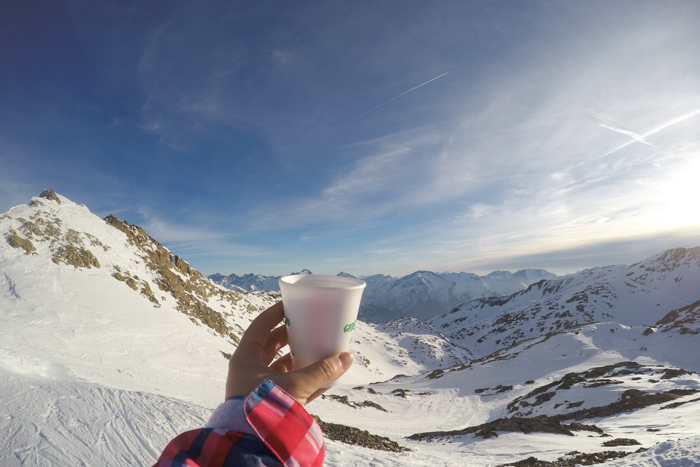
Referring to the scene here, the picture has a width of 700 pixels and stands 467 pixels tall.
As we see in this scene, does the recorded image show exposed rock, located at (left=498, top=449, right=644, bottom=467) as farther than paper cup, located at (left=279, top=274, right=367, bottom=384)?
Yes

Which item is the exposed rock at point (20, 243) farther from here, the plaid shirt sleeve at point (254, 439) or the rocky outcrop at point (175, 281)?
the plaid shirt sleeve at point (254, 439)

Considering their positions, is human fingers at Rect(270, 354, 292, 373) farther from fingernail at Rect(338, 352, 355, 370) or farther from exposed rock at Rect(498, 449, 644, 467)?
exposed rock at Rect(498, 449, 644, 467)

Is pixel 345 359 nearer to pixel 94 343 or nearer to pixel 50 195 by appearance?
pixel 94 343

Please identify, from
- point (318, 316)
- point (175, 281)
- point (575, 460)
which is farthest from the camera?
point (175, 281)

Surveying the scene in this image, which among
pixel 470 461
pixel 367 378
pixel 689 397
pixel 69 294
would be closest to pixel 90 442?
pixel 470 461

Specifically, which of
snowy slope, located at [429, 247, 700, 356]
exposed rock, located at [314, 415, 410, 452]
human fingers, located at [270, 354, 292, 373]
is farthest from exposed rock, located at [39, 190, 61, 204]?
snowy slope, located at [429, 247, 700, 356]

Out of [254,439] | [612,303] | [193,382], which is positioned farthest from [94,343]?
[612,303]

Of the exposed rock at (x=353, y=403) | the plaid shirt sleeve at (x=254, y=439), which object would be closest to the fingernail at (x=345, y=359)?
the plaid shirt sleeve at (x=254, y=439)

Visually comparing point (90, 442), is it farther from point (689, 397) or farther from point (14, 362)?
point (689, 397)
